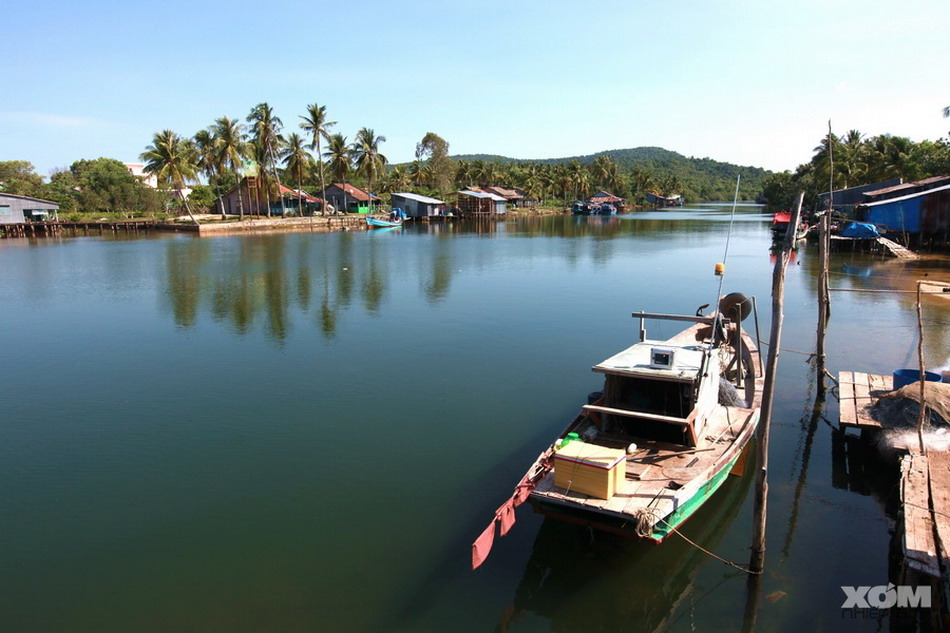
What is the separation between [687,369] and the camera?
10461 mm

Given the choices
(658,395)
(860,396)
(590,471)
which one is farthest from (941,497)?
(590,471)

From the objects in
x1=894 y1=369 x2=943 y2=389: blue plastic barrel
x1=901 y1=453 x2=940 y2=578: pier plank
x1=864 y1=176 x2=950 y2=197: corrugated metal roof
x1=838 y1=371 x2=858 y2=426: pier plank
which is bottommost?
x1=901 y1=453 x2=940 y2=578: pier plank

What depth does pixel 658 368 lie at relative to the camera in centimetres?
1046

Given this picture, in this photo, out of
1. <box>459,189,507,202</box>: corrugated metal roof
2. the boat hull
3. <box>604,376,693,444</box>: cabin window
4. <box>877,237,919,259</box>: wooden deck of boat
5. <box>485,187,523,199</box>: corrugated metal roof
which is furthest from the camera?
<box>485,187,523,199</box>: corrugated metal roof

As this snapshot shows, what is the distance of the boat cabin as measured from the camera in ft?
33.2

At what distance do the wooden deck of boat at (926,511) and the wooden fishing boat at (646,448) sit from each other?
248 centimetres

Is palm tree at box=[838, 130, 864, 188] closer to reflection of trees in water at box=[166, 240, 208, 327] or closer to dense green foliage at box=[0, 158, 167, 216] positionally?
reflection of trees in water at box=[166, 240, 208, 327]

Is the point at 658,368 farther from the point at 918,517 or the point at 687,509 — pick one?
the point at 918,517

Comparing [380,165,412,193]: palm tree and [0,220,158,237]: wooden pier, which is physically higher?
[380,165,412,193]: palm tree

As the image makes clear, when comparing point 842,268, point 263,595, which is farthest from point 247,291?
point 842,268

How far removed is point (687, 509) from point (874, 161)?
72038 mm

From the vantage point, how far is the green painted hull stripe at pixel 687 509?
8.12m

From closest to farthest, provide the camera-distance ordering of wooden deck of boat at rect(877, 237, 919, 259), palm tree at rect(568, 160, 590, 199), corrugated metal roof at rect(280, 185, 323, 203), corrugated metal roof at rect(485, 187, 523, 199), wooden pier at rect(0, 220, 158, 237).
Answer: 1. wooden deck of boat at rect(877, 237, 919, 259)
2. wooden pier at rect(0, 220, 158, 237)
3. corrugated metal roof at rect(280, 185, 323, 203)
4. corrugated metal roof at rect(485, 187, 523, 199)
5. palm tree at rect(568, 160, 590, 199)

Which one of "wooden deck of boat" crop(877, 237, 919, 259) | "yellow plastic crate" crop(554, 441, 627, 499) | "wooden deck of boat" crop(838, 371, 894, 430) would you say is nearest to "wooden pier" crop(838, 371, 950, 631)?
"wooden deck of boat" crop(838, 371, 894, 430)
